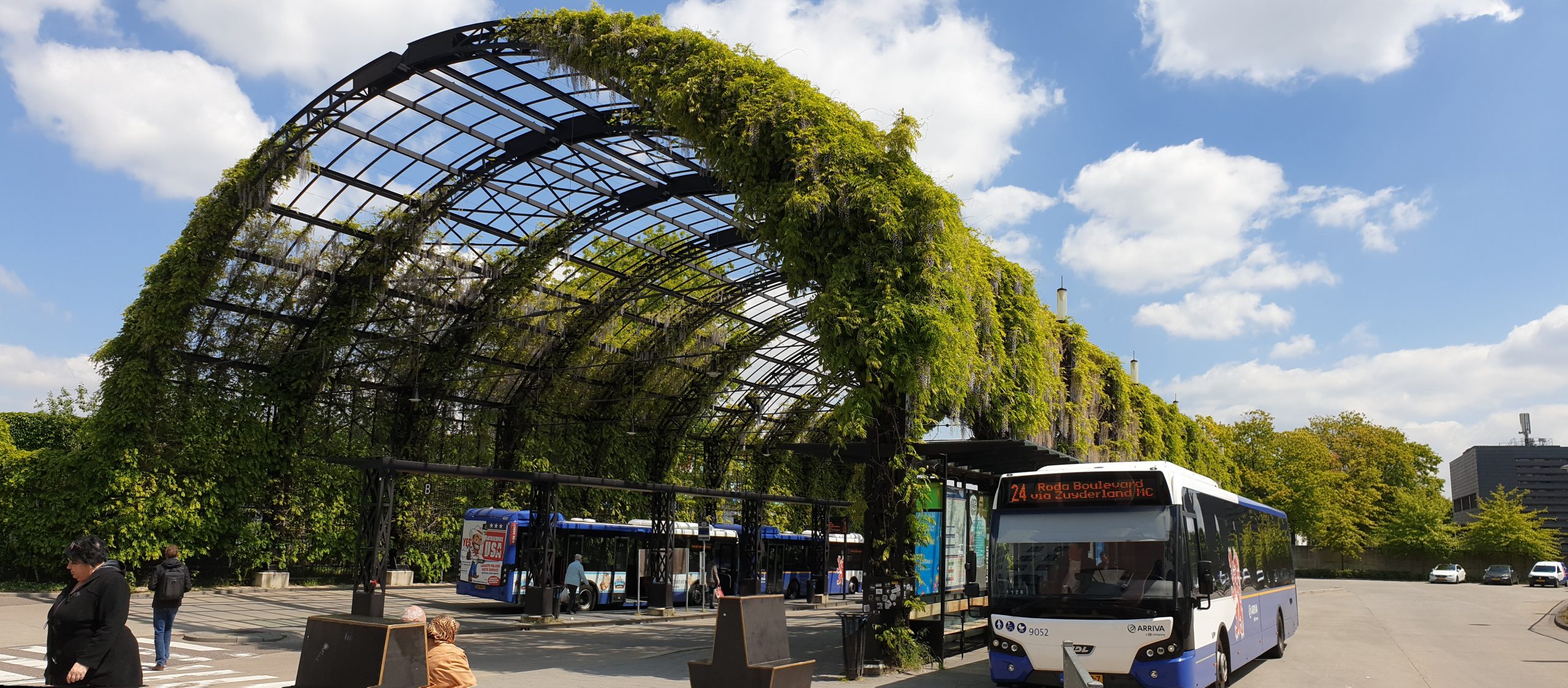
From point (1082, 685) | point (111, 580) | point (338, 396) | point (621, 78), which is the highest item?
point (621, 78)

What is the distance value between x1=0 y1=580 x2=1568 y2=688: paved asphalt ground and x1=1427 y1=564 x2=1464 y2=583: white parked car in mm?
33344

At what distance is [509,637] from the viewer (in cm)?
1716

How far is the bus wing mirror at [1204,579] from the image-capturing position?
32.6ft

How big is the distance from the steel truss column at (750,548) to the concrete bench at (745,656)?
1936 cm

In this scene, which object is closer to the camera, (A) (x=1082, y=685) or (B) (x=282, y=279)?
(A) (x=1082, y=685)

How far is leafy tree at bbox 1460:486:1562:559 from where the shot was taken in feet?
189

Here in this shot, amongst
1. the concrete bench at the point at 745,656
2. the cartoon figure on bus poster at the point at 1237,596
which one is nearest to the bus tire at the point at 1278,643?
the cartoon figure on bus poster at the point at 1237,596

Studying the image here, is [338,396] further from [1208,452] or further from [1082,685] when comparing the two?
[1208,452]

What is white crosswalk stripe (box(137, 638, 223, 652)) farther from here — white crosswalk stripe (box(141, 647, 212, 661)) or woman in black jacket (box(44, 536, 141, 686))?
woman in black jacket (box(44, 536, 141, 686))

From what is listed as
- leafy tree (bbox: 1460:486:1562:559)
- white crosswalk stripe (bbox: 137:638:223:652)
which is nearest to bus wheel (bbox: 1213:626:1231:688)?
white crosswalk stripe (bbox: 137:638:223:652)

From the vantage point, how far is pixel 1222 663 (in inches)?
440

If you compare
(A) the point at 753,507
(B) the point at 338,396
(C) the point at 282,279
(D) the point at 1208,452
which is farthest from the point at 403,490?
(D) the point at 1208,452

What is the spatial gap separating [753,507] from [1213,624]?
60.3 ft

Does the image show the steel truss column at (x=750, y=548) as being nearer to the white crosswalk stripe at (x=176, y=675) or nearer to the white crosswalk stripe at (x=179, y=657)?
the white crosswalk stripe at (x=179, y=657)
